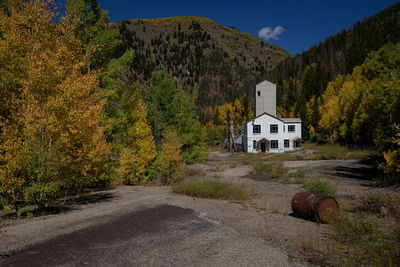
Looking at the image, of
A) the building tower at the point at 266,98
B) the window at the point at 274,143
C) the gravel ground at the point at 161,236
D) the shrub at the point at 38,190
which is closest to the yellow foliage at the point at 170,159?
the gravel ground at the point at 161,236

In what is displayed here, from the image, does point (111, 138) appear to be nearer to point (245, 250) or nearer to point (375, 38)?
point (245, 250)

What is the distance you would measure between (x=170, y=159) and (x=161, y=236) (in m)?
11.1

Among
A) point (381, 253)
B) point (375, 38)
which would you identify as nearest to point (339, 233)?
point (381, 253)

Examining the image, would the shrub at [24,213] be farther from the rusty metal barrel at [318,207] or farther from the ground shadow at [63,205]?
the rusty metal barrel at [318,207]

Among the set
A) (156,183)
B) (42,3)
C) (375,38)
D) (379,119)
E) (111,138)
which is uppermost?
(375,38)

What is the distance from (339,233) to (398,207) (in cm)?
342

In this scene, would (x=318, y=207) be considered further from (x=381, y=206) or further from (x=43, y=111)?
(x=43, y=111)

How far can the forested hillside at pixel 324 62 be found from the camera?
3408 inches

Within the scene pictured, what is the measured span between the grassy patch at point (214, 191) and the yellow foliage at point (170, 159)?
365cm

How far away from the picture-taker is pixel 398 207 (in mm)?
8734

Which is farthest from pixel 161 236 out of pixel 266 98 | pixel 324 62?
pixel 324 62

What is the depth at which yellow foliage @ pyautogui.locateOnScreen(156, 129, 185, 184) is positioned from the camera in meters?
18.0

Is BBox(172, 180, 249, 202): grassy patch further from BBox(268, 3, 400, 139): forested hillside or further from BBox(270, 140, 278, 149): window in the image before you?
BBox(268, 3, 400, 139): forested hillside

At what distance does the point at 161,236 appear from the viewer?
279 inches
